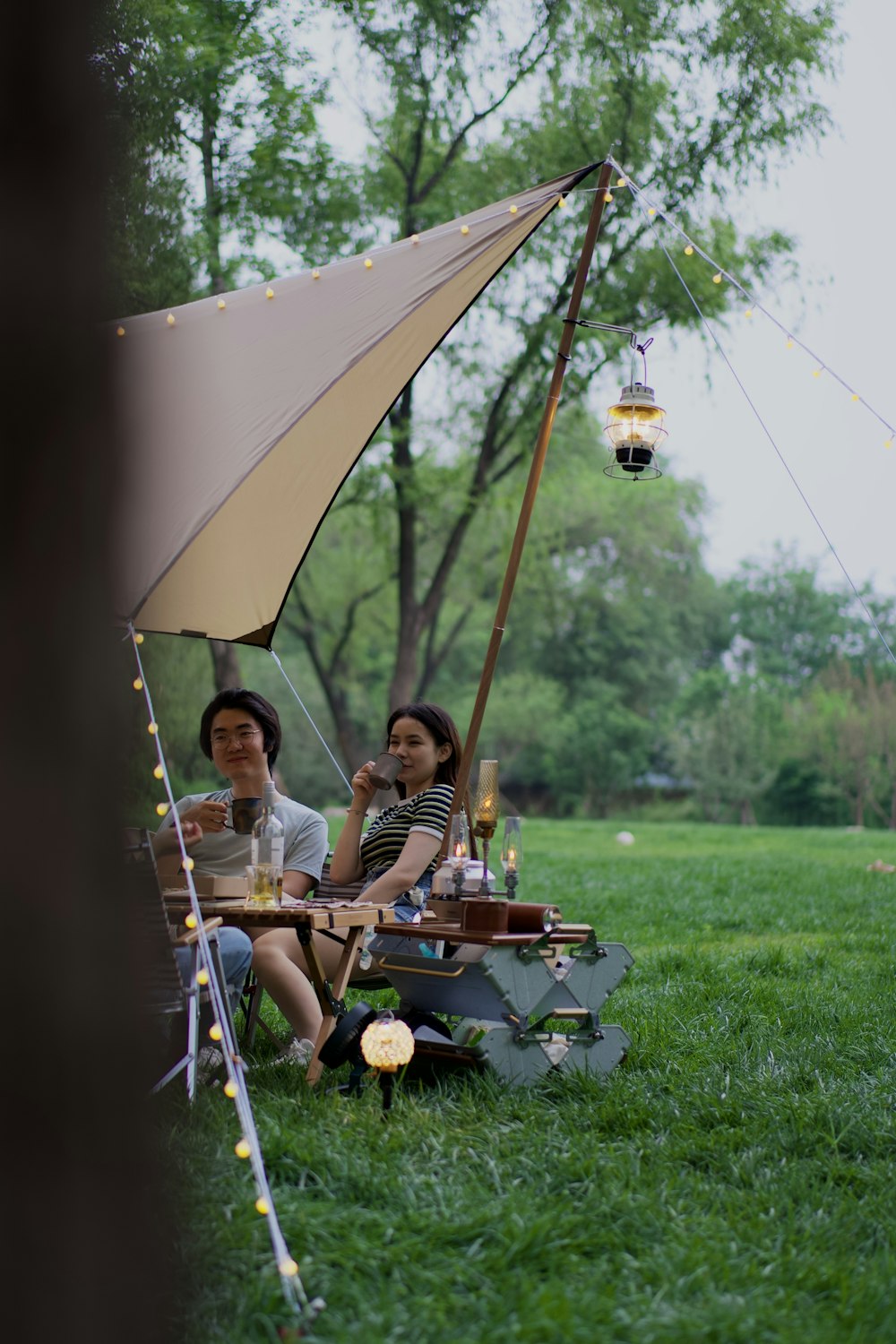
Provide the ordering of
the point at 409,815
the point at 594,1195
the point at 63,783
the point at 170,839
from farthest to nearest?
1. the point at 409,815
2. the point at 170,839
3. the point at 594,1195
4. the point at 63,783

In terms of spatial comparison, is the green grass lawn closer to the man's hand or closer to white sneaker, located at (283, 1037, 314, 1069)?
white sneaker, located at (283, 1037, 314, 1069)

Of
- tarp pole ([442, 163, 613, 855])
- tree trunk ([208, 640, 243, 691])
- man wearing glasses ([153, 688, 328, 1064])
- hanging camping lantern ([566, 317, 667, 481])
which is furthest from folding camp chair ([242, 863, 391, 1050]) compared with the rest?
tree trunk ([208, 640, 243, 691])

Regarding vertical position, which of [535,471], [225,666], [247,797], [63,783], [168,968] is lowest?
[168,968]

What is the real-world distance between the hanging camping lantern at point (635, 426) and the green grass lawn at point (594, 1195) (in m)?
1.78

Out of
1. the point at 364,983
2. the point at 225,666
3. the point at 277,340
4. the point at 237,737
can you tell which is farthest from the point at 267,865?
the point at 225,666

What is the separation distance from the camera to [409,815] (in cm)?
382

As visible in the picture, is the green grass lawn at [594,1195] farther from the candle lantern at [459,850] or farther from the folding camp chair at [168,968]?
the candle lantern at [459,850]

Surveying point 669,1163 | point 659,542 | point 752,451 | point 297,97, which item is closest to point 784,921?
point 669,1163

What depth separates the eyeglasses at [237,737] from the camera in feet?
12.0

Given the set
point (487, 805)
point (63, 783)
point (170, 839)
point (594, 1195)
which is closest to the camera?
point (63, 783)

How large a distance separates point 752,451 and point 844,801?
10.6 m

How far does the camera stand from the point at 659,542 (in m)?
24.1

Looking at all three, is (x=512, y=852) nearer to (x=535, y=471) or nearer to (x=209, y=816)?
(x=209, y=816)

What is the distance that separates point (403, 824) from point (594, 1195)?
169 centimetres
